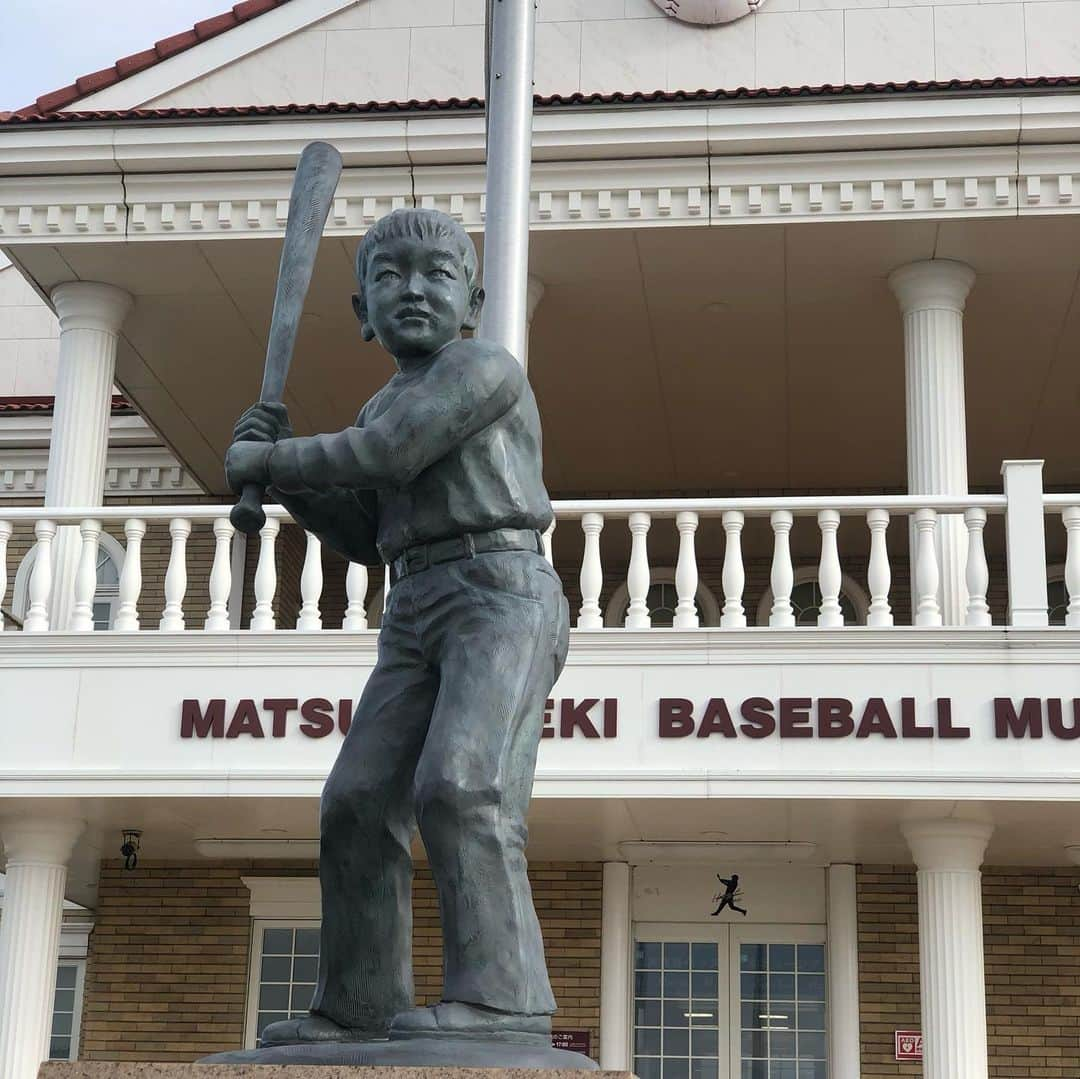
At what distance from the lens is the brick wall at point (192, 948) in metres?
17.3

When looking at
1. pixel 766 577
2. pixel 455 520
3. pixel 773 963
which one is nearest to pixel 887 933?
pixel 773 963

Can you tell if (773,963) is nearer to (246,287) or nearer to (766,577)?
(766,577)

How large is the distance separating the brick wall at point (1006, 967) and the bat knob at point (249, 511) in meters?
12.9

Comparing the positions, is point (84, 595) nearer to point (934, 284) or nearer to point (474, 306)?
point (934, 284)

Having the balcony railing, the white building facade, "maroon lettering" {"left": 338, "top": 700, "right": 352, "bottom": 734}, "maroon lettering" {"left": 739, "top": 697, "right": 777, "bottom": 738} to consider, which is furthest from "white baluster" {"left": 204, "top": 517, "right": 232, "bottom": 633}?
"maroon lettering" {"left": 739, "top": 697, "right": 777, "bottom": 738}

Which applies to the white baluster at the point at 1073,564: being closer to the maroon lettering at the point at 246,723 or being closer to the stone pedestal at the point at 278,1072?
the maroon lettering at the point at 246,723

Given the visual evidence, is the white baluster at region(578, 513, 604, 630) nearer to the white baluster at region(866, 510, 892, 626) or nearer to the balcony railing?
the balcony railing

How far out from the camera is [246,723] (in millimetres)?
13031

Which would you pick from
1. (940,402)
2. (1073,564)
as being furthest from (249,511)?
(940,402)

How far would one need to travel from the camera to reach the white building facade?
12.8 m

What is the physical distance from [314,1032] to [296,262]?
79.9 inches

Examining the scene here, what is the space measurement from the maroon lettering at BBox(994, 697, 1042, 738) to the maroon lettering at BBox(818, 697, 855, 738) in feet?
3.09

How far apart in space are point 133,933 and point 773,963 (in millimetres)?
5914

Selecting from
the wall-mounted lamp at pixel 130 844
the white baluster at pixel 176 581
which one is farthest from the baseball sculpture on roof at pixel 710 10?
the wall-mounted lamp at pixel 130 844
